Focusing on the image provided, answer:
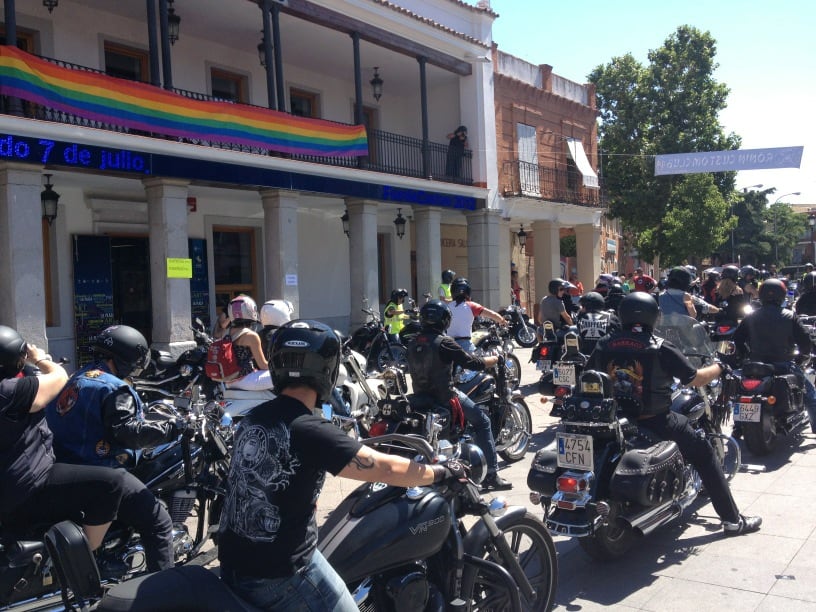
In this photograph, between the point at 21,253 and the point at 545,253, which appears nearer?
the point at 21,253

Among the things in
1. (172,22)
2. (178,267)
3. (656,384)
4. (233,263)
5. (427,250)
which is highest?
(172,22)

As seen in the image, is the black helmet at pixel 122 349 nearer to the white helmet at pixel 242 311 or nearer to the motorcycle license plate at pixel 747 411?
the white helmet at pixel 242 311

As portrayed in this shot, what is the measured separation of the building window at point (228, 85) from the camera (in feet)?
53.4

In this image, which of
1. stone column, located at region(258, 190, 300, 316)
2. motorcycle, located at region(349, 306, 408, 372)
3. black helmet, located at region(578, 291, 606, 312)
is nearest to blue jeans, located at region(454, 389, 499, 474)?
black helmet, located at region(578, 291, 606, 312)

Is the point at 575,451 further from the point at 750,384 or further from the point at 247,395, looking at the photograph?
the point at 750,384

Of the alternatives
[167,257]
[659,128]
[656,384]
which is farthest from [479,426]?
[659,128]

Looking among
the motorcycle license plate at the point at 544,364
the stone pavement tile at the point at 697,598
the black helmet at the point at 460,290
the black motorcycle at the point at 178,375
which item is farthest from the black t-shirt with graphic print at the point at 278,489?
the motorcycle license plate at the point at 544,364

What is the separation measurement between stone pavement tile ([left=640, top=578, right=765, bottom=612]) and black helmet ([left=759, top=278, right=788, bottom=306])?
3.86 metres

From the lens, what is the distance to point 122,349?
13.1 feet

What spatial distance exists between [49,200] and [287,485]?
11763 millimetres

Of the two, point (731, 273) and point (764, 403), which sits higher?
point (731, 273)

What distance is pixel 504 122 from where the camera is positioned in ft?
71.0

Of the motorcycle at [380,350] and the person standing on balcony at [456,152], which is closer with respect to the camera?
the motorcycle at [380,350]

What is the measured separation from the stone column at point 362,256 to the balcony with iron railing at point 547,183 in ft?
18.0
